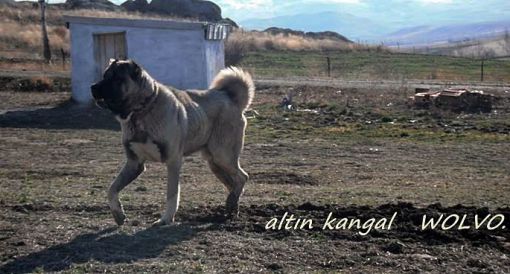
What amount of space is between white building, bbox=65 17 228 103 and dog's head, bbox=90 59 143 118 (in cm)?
1898

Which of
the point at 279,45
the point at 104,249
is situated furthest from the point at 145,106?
the point at 279,45

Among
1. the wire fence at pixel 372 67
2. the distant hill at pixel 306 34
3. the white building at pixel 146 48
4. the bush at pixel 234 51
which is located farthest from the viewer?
the distant hill at pixel 306 34

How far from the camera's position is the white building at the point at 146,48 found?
27.9 metres

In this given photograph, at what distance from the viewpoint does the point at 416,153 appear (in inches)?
715

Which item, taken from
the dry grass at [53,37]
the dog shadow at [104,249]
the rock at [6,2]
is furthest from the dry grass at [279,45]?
the dog shadow at [104,249]

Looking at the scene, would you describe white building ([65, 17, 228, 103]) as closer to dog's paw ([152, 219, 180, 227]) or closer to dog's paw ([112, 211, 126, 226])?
dog's paw ([152, 219, 180, 227])

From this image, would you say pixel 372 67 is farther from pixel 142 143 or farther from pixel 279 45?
pixel 142 143

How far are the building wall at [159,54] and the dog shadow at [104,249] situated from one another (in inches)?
766

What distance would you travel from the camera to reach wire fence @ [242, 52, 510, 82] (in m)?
45.5

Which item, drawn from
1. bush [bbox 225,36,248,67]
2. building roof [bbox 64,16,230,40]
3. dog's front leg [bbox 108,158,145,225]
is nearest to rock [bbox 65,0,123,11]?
bush [bbox 225,36,248,67]

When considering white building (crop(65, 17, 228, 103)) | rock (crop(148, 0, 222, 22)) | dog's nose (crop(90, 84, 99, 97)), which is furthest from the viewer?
rock (crop(148, 0, 222, 22))

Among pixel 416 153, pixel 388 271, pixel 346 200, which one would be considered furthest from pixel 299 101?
pixel 388 271

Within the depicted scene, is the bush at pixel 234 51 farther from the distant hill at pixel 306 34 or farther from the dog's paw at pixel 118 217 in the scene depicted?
the dog's paw at pixel 118 217

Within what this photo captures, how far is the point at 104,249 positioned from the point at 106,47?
70.0 ft
